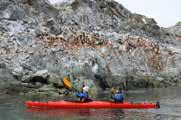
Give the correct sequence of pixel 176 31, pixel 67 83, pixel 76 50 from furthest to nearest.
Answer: pixel 176 31
pixel 76 50
pixel 67 83

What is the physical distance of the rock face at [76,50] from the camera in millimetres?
54612

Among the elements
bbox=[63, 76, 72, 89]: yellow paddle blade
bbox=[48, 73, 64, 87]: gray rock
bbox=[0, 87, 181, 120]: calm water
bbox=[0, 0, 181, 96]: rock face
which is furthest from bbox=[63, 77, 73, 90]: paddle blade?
bbox=[0, 87, 181, 120]: calm water

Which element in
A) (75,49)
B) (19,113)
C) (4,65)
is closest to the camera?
(19,113)

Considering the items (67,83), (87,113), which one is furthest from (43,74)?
(87,113)

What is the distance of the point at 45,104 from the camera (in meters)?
39.4

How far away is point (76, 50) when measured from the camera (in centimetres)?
6178

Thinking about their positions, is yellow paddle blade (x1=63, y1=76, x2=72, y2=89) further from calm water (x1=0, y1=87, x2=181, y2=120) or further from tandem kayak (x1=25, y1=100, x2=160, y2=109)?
tandem kayak (x1=25, y1=100, x2=160, y2=109)

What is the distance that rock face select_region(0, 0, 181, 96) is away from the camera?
54612 mm

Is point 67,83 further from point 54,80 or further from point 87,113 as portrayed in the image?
point 87,113

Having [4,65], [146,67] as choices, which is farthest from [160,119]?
[146,67]

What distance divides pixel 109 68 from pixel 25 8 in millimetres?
14578

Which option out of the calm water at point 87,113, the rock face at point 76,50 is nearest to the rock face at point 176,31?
the rock face at point 76,50

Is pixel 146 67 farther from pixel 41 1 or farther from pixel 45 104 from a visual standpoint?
pixel 45 104

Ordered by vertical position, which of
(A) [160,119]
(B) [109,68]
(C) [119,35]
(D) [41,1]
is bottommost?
(A) [160,119]
